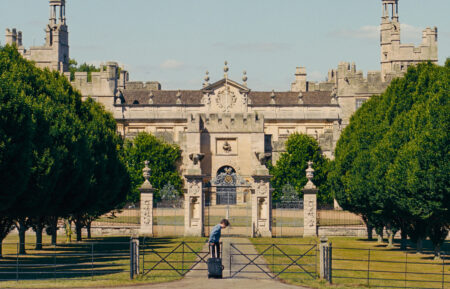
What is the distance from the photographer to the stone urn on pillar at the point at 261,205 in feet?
188

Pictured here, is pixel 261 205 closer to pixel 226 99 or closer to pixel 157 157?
pixel 157 157

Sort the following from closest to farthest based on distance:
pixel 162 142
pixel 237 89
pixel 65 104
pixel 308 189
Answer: pixel 65 104
pixel 308 189
pixel 162 142
pixel 237 89

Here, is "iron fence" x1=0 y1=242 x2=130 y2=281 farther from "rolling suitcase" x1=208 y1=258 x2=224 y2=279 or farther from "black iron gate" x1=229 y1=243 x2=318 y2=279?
"black iron gate" x1=229 y1=243 x2=318 y2=279

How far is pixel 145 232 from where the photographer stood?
58.2m

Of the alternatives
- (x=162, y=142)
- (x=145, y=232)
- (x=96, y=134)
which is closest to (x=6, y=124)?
(x=96, y=134)

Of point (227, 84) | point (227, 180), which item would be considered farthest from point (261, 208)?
point (227, 84)

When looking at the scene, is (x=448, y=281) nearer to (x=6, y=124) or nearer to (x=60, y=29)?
(x=6, y=124)

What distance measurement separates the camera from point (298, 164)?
10206 centimetres

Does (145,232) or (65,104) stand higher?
(65,104)

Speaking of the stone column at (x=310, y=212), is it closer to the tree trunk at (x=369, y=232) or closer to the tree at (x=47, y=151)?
the tree trunk at (x=369, y=232)

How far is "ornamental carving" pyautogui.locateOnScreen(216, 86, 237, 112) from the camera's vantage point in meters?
119

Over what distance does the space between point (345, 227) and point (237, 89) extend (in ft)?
183

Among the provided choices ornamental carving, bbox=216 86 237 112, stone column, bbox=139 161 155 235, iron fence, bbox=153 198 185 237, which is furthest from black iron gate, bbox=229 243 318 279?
ornamental carving, bbox=216 86 237 112

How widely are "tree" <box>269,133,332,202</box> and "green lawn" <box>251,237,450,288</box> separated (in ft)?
121
